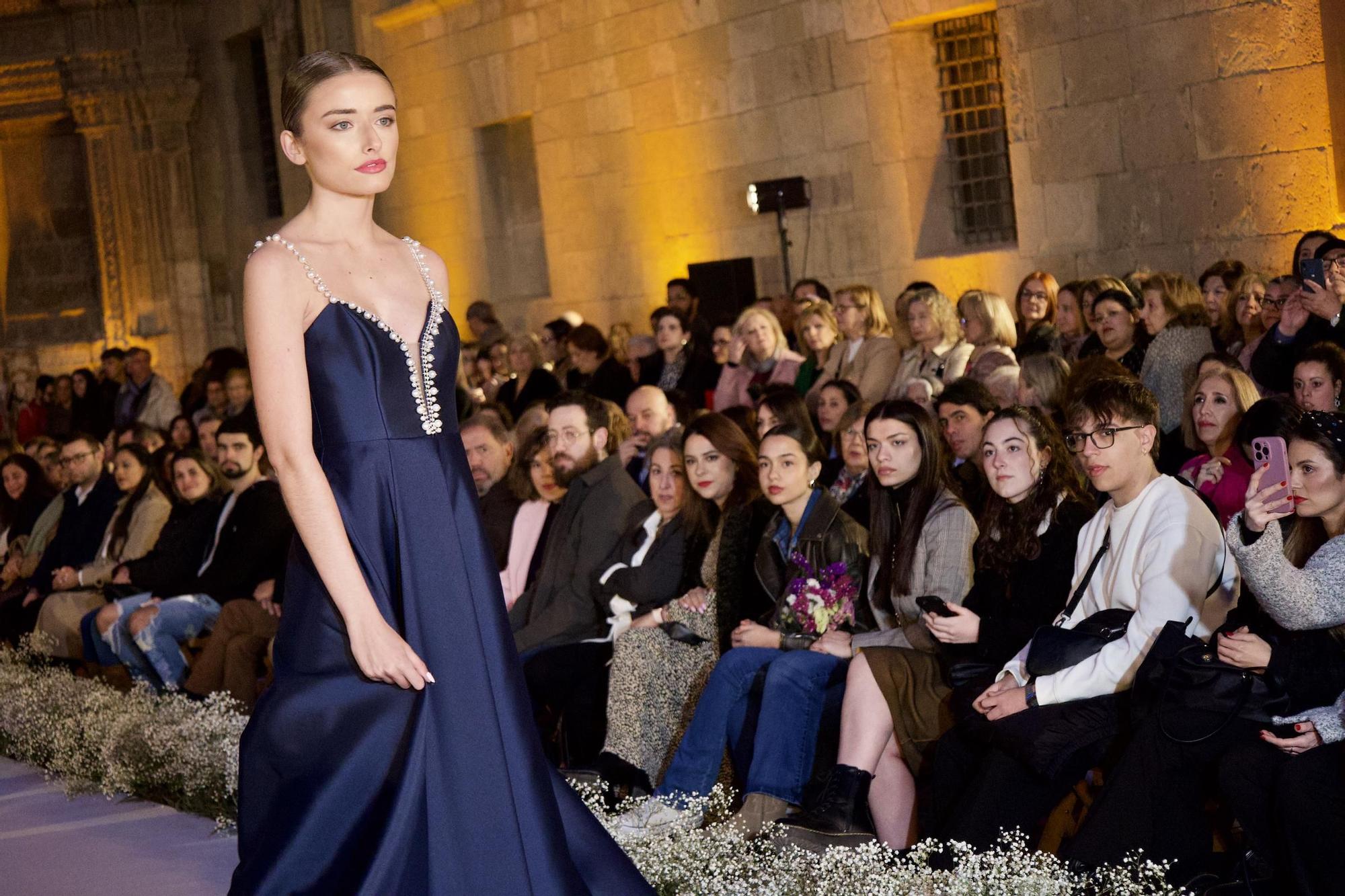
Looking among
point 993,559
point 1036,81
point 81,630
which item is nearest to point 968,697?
point 993,559

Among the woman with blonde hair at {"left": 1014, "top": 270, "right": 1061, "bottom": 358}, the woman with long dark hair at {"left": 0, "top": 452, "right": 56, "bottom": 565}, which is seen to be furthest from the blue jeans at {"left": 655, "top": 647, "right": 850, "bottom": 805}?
the woman with long dark hair at {"left": 0, "top": 452, "right": 56, "bottom": 565}

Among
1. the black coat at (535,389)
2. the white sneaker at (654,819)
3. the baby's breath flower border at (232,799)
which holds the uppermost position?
the black coat at (535,389)

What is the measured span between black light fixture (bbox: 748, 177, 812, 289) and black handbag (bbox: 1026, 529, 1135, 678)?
841 centimetres

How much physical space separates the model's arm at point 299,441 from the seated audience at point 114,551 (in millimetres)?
5932

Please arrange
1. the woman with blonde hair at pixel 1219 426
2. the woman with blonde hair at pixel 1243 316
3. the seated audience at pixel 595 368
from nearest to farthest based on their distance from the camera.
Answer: the woman with blonde hair at pixel 1219 426, the woman with blonde hair at pixel 1243 316, the seated audience at pixel 595 368

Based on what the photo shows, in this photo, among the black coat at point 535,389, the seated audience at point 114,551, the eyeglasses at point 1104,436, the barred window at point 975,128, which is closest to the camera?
the eyeglasses at point 1104,436

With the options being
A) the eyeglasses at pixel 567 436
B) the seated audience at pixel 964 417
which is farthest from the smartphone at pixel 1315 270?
the eyeglasses at pixel 567 436

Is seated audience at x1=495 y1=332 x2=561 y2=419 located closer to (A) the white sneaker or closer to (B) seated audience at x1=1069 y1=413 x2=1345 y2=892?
(A) the white sneaker

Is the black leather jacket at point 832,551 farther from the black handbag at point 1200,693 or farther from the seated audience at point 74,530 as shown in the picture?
the seated audience at point 74,530

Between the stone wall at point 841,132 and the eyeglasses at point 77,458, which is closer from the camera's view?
the stone wall at point 841,132

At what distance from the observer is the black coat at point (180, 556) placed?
7.88m

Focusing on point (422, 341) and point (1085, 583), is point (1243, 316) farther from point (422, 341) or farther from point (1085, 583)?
point (422, 341)

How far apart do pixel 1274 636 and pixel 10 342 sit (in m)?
20.0

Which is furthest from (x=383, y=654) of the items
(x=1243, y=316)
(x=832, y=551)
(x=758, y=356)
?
(x=758, y=356)
